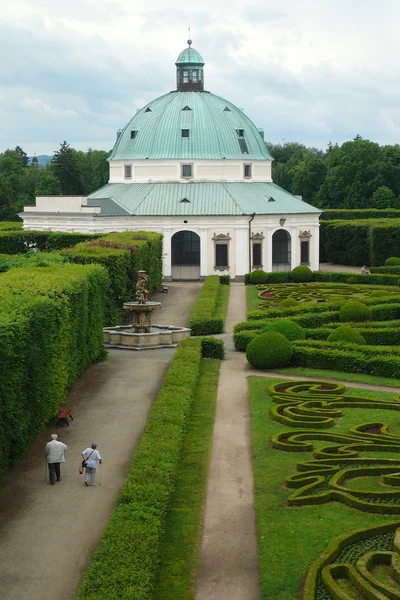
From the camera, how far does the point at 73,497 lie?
20219mm

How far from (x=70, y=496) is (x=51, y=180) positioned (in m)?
108

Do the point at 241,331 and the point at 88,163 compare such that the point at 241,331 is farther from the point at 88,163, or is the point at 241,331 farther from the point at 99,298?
the point at 88,163

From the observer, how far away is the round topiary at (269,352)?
35.6 meters

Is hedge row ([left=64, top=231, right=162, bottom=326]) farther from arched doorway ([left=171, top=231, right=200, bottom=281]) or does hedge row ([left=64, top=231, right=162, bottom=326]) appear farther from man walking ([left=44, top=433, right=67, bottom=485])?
man walking ([left=44, top=433, right=67, bottom=485])

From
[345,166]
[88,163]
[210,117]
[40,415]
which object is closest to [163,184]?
[210,117]

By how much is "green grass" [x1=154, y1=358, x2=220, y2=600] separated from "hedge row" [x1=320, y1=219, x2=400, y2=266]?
5146cm

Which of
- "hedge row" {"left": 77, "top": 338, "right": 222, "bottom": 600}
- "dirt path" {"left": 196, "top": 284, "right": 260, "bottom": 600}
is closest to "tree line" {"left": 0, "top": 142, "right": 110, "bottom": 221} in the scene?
"dirt path" {"left": 196, "top": 284, "right": 260, "bottom": 600}

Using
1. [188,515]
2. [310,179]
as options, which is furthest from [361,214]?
[188,515]

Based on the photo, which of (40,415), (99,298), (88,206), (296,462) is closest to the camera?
(296,462)

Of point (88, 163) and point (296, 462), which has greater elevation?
point (88, 163)

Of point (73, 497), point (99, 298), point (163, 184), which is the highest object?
point (163, 184)

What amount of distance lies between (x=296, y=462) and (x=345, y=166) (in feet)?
308

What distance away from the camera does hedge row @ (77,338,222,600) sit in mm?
14242

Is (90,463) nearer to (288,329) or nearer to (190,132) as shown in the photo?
(288,329)
